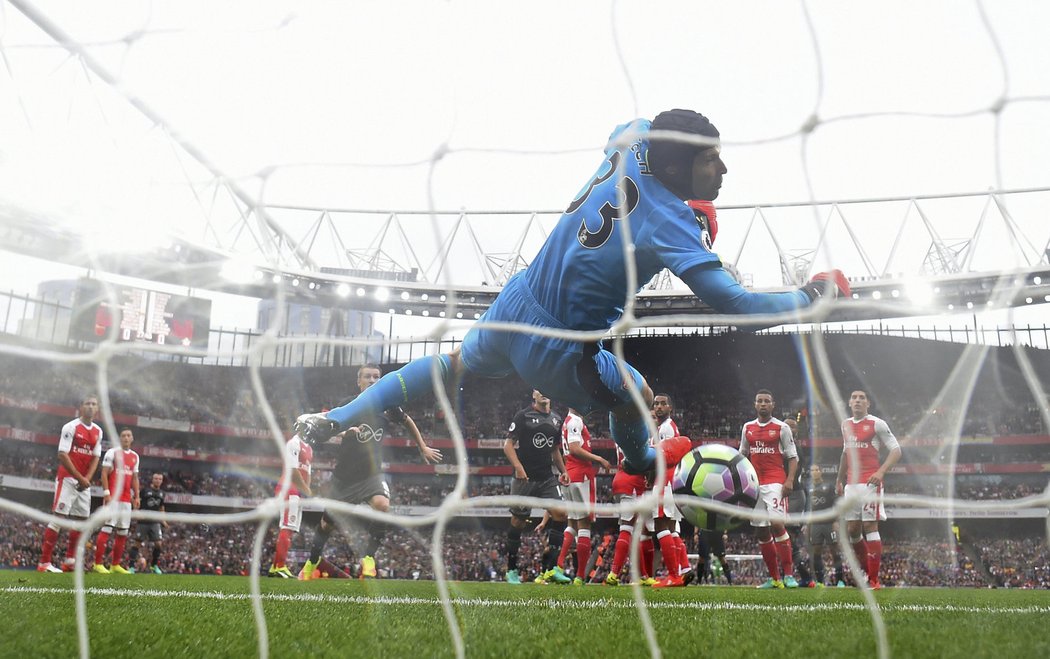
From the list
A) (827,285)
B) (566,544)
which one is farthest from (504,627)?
(566,544)

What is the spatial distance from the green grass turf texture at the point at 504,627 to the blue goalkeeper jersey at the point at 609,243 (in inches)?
46.8

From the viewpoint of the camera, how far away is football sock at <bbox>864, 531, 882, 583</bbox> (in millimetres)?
6941

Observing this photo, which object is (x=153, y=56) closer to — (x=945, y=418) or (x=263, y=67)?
(x=263, y=67)

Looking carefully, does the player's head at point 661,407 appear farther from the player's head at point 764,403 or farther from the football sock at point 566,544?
the football sock at point 566,544

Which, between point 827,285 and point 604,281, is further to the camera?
point 604,281

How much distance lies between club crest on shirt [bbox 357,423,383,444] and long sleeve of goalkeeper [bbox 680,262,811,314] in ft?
13.9

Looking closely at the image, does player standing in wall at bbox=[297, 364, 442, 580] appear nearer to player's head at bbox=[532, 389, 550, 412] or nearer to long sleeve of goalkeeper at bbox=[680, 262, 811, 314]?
player's head at bbox=[532, 389, 550, 412]

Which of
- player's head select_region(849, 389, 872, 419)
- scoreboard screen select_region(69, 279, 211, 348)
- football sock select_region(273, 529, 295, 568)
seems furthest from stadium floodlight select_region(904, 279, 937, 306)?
scoreboard screen select_region(69, 279, 211, 348)

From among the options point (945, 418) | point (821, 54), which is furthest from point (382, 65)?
point (945, 418)

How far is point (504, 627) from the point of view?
272cm

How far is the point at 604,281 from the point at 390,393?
40.3 inches

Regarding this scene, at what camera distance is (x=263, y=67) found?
3633mm

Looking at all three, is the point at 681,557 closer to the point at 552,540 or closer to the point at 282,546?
the point at 552,540

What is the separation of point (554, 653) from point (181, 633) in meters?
1.20
